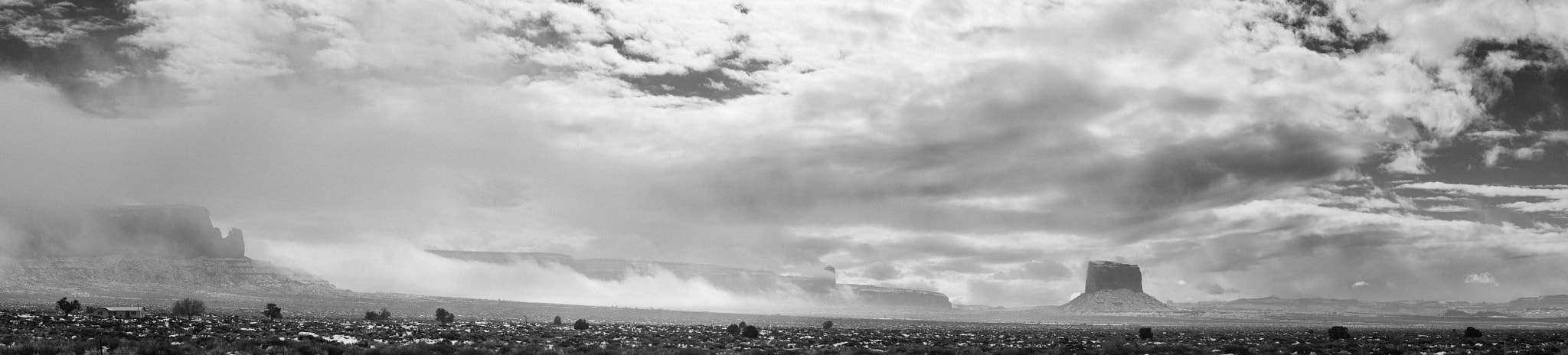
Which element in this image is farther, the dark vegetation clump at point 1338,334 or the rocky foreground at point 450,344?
the dark vegetation clump at point 1338,334

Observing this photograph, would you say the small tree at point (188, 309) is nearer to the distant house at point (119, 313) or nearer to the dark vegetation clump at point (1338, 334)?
the distant house at point (119, 313)

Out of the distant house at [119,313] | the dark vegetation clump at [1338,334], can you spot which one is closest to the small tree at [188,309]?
the distant house at [119,313]

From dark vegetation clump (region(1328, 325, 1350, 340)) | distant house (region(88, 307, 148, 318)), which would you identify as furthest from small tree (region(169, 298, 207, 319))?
dark vegetation clump (region(1328, 325, 1350, 340))

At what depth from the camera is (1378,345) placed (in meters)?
50.3

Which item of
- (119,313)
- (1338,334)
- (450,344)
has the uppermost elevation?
(1338,334)

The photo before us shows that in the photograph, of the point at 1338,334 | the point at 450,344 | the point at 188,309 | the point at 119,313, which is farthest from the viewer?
the point at 188,309

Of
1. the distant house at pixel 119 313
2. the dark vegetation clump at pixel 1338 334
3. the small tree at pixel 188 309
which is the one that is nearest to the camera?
the distant house at pixel 119 313

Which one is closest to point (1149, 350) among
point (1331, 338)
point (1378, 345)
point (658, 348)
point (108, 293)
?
point (1378, 345)

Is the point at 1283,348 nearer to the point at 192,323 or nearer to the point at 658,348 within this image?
the point at 658,348

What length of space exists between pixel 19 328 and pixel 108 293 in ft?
632

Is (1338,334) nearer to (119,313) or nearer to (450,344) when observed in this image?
(450,344)

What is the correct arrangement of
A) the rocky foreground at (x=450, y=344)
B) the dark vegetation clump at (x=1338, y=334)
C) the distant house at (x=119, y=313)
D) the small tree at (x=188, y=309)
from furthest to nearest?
the small tree at (x=188, y=309), the dark vegetation clump at (x=1338, y=334), the distant house at (x=119, y=313), the rocky foreground at (x=450, y=344)

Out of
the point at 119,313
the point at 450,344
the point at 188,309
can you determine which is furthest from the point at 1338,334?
the point at 188,309

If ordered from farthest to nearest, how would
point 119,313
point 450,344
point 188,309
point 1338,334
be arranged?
point 188,309, point 119,313, point 1338,334, point 450,344
